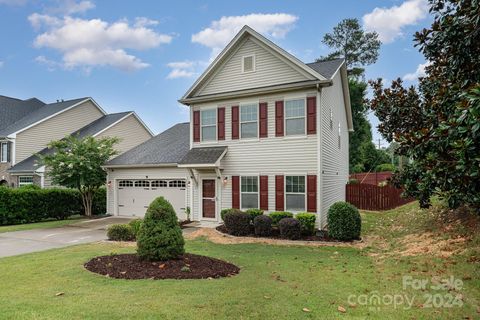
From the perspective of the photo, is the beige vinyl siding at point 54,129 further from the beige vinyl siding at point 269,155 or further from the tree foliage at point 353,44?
the tree foliage at point 353,44

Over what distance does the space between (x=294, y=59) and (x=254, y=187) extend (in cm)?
551

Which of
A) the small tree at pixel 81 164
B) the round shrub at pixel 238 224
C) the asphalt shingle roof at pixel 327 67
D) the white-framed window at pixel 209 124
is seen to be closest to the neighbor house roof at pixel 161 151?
the small tree at pixel 81 164

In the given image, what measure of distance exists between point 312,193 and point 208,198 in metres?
5.01

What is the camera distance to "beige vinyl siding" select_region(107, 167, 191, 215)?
664 inches

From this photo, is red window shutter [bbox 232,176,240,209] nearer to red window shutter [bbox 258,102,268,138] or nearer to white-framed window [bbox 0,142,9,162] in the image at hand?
red window shutter [bbox 258,102,268,138]

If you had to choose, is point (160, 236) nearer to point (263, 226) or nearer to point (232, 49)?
point (263, 226)

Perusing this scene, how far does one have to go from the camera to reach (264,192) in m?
13.7

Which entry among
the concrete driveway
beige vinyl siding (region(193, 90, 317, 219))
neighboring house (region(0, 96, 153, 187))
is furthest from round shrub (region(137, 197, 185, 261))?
neighboring house (region(0, 96, 153, 187))

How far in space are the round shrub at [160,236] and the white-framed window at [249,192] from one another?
6.85 meters

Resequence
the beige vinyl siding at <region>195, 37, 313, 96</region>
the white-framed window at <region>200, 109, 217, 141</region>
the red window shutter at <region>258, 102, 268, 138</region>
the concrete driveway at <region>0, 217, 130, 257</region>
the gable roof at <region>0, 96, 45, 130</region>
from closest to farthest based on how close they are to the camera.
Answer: the concrete driveway at <region>0, 217, 130, 257</region>
the beige vinyl siding at <region>195, 37, 313, 96</region>
the red window shutter at <region>258, 102, 268, 138</region>
the white-framed window at <region>200, 109, 217, 141</region>
the gable roof at <region>0, 96, 45, 130</region>

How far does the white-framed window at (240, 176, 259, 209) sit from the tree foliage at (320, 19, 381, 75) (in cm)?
2607

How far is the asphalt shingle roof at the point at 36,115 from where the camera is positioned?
25141 mm

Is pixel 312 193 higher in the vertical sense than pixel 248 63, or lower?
lower

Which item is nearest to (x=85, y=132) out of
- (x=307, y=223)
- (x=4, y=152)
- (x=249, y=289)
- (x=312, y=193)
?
(x=4, y=152)
